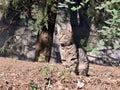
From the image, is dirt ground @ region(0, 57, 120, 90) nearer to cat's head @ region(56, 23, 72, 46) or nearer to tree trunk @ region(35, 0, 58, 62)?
cat's head @ region(56, 23, 72, 46)

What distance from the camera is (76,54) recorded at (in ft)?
19.1

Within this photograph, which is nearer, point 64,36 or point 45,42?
point 64,36

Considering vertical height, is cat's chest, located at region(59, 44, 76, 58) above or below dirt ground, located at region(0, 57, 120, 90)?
above

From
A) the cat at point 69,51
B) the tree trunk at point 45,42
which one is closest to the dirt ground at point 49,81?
the cat at point 69,51

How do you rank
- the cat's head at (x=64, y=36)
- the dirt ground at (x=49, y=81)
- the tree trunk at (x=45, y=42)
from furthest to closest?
1. the tree trunk at (x=45, y=42)
2. the cat's head at (x=64, y=36)
3. the dirt ground at (x=49, y=81)

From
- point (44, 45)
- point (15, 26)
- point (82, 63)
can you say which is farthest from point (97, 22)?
point (15, 26)

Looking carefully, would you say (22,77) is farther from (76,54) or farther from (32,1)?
(32,1)

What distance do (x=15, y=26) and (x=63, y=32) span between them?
6290 millimetres

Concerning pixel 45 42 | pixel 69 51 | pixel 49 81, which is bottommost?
pixel 45 42

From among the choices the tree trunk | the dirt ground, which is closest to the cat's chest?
the dirt ground

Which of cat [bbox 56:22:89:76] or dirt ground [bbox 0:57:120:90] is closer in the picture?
dirt ground [bbox 0:57:120:90]

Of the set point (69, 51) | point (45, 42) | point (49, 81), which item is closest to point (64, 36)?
point (69, 51)

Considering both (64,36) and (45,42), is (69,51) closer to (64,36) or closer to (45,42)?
(64,36)

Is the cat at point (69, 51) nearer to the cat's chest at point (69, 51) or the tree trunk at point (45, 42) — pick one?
the cat's chest at point (69, 51)
